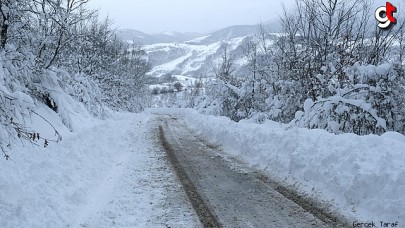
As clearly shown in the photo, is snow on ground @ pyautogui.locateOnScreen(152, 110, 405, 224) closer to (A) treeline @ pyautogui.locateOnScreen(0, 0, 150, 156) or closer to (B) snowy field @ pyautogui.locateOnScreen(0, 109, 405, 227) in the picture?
(B) snowy field @ pyautogui.locateOnScreen(0, 109, 405, 227)

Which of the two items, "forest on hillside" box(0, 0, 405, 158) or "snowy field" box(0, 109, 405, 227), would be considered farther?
"forest on hillside" box(0, 0, 405, 158)

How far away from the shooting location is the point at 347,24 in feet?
53.1

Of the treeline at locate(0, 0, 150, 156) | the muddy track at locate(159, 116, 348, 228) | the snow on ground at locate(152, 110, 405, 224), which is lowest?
the muddy track at locate(159, 116, 348, 228)

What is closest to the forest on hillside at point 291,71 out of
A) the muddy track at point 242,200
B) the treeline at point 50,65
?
the treeline at point 50,65

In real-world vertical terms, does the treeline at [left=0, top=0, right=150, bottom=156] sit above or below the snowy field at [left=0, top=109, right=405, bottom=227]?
above

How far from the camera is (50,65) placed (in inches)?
598

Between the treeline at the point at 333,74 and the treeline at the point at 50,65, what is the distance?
8936 mm

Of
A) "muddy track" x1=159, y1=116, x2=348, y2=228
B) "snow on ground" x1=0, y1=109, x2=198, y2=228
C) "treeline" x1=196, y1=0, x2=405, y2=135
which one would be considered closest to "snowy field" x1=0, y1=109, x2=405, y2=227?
"snow on ground" x1=0, y1=109, x2=198, y2=228

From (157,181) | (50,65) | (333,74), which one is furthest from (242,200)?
(50,65)

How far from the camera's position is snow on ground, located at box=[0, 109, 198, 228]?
Result: 18.4 feet

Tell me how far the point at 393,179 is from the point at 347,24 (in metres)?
12.1

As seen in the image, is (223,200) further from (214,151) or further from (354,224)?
(214,151)

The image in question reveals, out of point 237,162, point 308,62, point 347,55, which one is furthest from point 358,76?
point 237,162

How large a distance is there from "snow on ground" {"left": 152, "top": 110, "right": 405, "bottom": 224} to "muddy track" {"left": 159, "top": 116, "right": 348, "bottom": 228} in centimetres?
43
